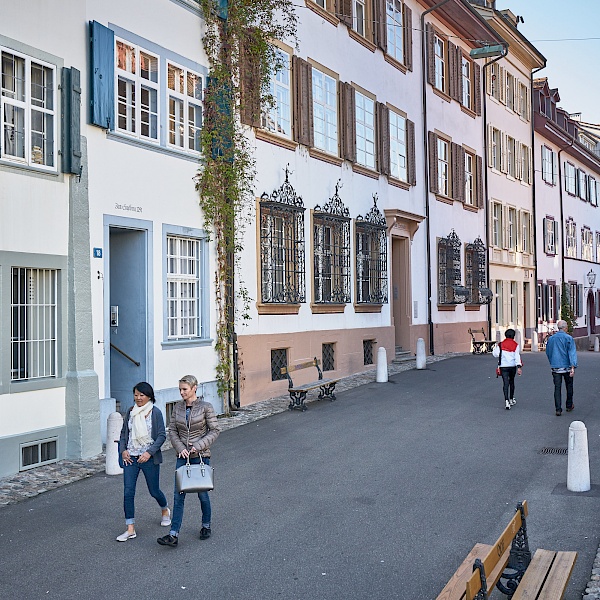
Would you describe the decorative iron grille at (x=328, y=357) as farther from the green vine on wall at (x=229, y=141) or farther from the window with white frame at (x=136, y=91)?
the window with white frame at (x=136, y=91)

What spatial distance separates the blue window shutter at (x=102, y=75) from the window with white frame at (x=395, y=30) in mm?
12704

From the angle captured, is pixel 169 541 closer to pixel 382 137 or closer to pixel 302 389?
pixel 302 389

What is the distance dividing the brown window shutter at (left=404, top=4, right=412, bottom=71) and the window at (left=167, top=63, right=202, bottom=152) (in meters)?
11.4

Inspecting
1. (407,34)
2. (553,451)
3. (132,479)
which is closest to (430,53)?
(407,34)

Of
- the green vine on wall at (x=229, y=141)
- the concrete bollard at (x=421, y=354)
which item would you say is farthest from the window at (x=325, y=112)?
the concrete bollard at (x=421, y=354)

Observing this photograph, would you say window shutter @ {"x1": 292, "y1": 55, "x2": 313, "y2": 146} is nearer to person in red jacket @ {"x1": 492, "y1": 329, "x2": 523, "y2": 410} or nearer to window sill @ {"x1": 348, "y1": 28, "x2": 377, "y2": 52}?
window sill @ {"x1": 348, "y1": 28, "x2": 377, "y2": 52}

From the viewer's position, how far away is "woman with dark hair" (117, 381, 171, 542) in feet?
24.5

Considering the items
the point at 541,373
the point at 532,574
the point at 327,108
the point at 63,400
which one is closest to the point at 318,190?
the point at 327,108

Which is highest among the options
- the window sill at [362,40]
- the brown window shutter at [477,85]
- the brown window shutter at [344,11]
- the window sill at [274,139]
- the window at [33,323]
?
the brown window shutter at [477,85]

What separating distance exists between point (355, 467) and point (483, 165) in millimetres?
23082

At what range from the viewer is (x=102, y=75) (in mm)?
12227

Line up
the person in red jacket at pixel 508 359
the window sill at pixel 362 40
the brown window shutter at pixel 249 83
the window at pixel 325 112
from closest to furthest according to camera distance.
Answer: the person in red jacket at pixel 508 359, the brown window shutter at pixel 249 83, the window at pixel 325 112, the window sill at pixel 362 40

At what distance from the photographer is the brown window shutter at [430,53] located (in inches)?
1038

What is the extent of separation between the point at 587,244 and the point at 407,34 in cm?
2827
